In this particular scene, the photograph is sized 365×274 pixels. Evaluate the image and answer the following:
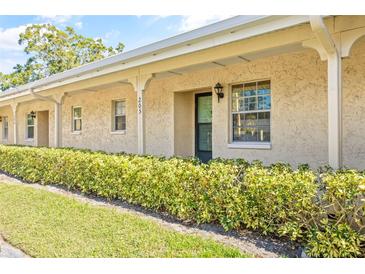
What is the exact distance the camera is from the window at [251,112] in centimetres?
734

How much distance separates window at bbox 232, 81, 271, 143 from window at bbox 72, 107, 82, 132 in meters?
7.91

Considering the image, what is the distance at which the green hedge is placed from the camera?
356 cm

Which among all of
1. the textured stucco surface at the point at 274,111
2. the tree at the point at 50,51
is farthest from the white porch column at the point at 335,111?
the tree at the point at 50,51

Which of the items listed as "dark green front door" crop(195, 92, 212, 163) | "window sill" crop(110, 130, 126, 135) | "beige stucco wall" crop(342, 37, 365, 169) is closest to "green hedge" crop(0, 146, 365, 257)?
"beige stucco wall" crop(342, 37, 365, 169)

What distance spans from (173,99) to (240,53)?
3902 millimetres

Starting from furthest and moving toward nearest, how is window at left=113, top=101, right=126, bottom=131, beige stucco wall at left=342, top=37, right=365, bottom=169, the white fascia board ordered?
1. window at left=113, top=101, right=126, bottom=131
2. beige stucco wall at left=342, top=37, right=365, bottom=169
3. the white fascia board

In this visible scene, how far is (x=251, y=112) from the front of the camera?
7.60 metres

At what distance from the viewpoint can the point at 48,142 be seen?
16406 millimetres

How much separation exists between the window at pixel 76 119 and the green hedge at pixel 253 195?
273 inches

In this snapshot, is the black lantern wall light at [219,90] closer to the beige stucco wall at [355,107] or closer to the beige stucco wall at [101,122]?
the beige stucco wall at [355,107]

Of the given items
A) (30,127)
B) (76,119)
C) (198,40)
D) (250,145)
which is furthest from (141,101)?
(30,127)

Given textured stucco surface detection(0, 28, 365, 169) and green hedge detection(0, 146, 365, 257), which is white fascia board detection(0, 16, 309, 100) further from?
green hedge detection(0, 146, 365, 257)

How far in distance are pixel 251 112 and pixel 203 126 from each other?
199 cm
